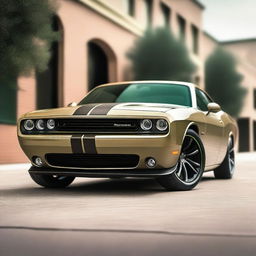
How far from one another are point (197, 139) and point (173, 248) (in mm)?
3831

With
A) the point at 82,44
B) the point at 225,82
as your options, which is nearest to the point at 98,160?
the point at 82,44

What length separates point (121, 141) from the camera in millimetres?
7215

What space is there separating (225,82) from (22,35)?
23.3 metres

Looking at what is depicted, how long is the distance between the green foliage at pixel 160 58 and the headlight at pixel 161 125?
16.8m

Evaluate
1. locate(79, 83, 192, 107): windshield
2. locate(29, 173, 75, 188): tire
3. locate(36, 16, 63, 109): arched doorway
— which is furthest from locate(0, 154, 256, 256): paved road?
locate(36, 16, 63, 109): arched doorway

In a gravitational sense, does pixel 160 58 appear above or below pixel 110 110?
above

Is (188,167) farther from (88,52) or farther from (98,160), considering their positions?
(88,52)

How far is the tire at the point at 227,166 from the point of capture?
10086 millimetres

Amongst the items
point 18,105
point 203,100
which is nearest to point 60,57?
point 18,105

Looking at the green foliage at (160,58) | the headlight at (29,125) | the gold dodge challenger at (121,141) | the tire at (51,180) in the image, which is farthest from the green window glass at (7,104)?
the headlight at (29,125)

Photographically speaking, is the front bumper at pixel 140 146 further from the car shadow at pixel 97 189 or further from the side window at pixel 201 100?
the side window at pixel 201 100

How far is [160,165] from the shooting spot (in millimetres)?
7355

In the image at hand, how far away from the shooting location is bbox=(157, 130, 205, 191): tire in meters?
7.72

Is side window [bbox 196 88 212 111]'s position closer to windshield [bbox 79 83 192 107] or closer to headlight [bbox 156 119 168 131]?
windshield [bbox 79 83 192 107]
